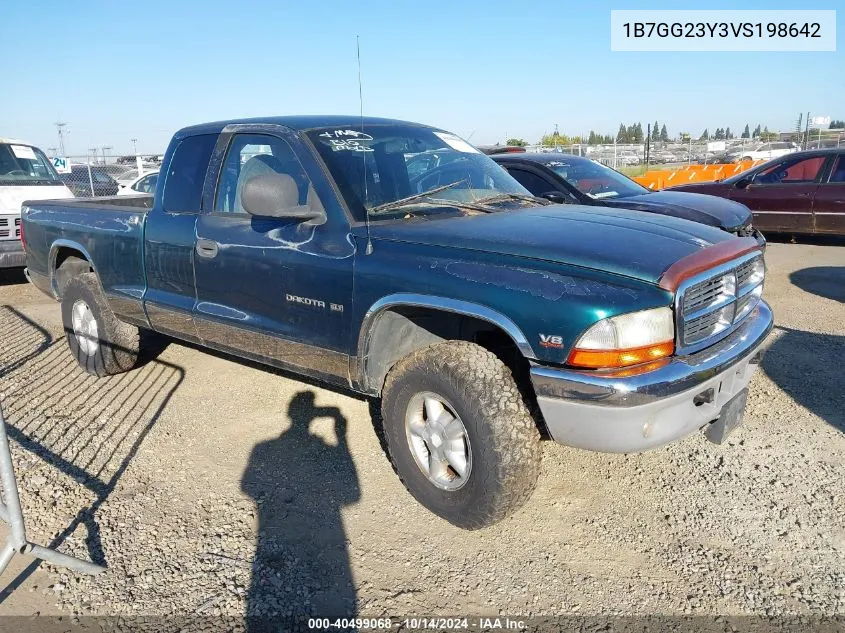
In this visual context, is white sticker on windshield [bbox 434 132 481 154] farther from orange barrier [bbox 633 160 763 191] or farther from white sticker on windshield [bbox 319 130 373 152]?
orange barrier [bbox 633 160 763 191]

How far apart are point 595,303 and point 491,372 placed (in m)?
0.58

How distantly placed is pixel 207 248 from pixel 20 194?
6.65m

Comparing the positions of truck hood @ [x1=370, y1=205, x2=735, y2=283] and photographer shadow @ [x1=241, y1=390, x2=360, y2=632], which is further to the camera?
truck hood @ [x1=370, y1=205, x2=735, y2=283]

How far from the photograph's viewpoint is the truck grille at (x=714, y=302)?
2.81 metres

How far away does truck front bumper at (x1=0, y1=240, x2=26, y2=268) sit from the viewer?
336 inches

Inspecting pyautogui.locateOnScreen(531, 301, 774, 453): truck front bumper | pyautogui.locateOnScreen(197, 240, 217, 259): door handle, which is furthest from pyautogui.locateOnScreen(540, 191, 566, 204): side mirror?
pyautogui.locateOnScreen(531, 301, 774, 453): truck front bumper

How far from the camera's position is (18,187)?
30.3 ft

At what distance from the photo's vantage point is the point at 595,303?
2645 millimetres

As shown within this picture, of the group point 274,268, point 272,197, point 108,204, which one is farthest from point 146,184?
point 272,197

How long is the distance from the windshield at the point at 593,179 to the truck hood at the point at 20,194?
6.33 metres

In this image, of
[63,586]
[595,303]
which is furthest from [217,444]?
[595,303]

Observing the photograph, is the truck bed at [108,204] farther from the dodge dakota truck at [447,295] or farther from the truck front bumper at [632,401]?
the truck front bumper at [632,401]

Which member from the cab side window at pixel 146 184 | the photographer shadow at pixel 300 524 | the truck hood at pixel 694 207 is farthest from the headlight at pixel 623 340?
the cab side window at pixel 146 184

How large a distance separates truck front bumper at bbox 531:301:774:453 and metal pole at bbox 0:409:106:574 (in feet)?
6.79
